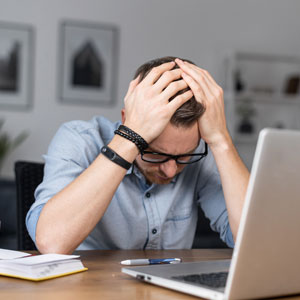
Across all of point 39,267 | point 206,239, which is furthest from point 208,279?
point 206,239

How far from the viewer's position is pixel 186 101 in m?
1.25

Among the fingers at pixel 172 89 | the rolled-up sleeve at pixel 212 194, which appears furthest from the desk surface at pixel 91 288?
the rolled-up sleeve at pixel 212 194

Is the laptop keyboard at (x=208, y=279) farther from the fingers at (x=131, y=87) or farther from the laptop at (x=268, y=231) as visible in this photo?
the fingers at (x=131, y=87)

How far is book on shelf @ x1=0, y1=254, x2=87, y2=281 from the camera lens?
3.01 ft

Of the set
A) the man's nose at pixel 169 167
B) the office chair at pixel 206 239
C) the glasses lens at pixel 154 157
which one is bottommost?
the office chair at pixel 206 239

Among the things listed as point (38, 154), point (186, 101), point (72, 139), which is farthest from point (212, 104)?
point (38, 154)

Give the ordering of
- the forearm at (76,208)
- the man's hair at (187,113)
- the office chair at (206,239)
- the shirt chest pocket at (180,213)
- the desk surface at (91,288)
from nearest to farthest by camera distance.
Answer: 1. the desk surface at (91,288)
2. the forearm at (76,208)
3. the man's hair at (187,113)
4. the shirt chest pocket at (180,213)
5. the office chair at (206,239)

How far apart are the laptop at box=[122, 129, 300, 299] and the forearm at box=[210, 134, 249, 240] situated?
469mm

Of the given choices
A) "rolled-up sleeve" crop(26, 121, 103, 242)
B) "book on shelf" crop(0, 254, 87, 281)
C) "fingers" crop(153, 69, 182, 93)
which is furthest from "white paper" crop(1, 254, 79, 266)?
"fingers" crop(153, 69, 182, 93)

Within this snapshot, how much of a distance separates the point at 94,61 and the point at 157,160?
148 inches

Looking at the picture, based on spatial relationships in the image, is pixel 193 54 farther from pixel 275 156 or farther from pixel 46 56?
pixel 275 156

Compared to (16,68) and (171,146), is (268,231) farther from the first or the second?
(16,68)

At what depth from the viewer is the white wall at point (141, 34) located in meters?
4.73

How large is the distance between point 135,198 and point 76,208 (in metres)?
0.33
